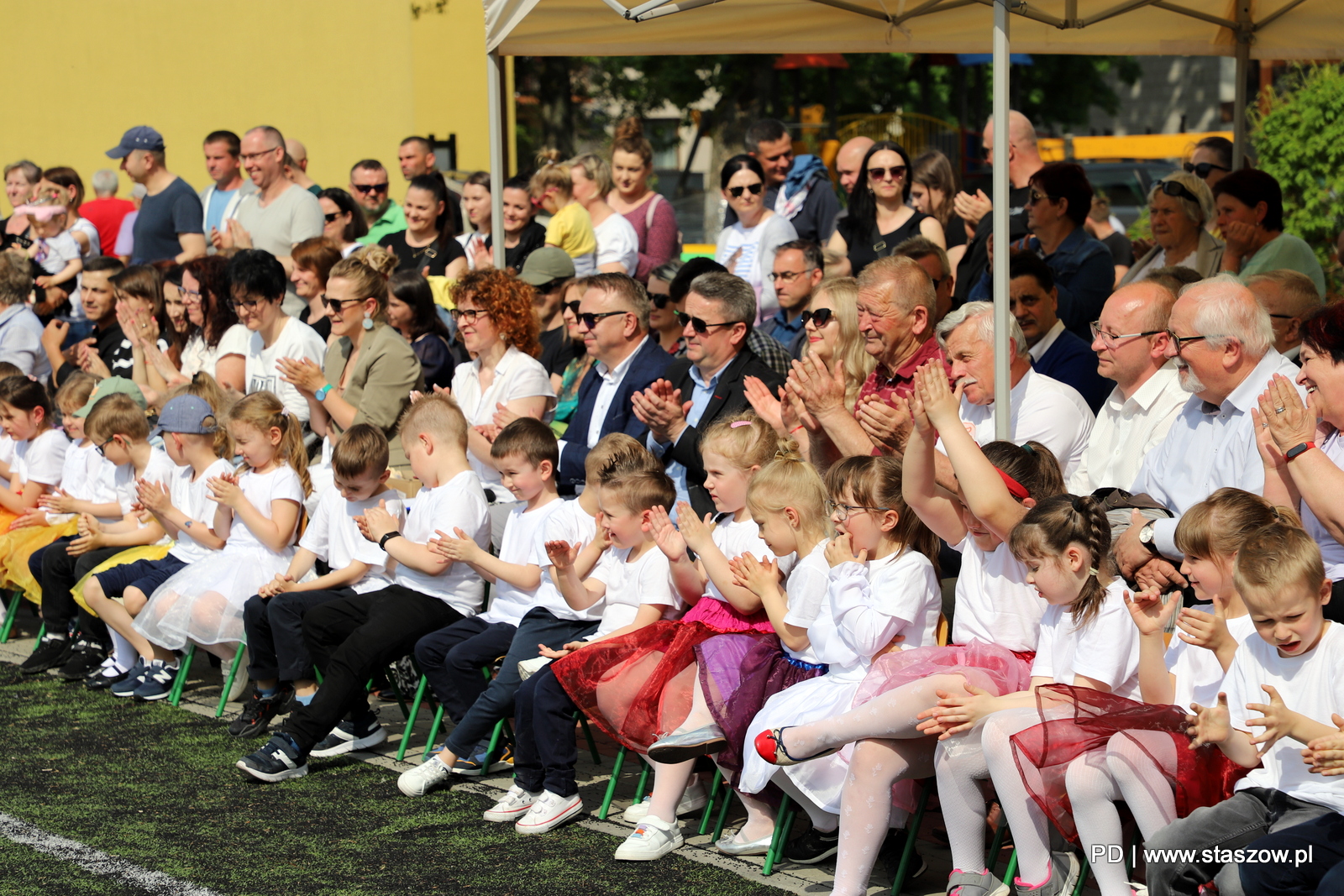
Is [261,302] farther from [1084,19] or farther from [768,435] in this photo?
[1084,19]

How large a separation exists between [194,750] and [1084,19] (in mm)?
5195

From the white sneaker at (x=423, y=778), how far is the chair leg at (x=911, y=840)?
1900mm

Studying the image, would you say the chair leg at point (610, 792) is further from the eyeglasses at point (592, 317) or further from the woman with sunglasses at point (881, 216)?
the woman with sunglasses at point (881, 216)

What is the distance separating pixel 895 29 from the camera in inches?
295

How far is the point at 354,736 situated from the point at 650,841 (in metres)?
1.84

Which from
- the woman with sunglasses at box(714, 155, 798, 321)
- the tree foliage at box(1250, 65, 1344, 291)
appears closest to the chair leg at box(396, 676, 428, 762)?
the woman with sunglasses at box(714, 155, 798, 321)

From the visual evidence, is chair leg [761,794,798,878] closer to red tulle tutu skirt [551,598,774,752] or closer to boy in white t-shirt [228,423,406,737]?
red tulle tutu skirt [551,598,774,752]

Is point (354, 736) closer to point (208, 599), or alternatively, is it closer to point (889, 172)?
point (208, 599)

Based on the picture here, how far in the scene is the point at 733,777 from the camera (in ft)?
15.7

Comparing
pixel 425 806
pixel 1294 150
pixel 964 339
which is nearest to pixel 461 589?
pixel 425 806

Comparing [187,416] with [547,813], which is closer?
[547,813]

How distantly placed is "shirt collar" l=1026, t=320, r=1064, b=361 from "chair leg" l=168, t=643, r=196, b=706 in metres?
3.94

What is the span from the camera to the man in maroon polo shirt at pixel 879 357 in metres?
5.20

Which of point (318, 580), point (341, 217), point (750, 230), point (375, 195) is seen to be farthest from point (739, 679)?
point (375, 195)
